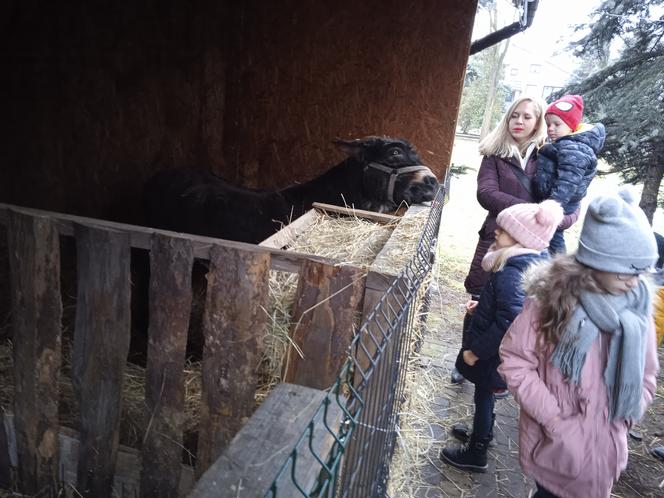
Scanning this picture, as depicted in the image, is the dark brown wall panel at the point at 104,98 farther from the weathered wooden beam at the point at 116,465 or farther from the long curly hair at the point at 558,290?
the long curly hair at the point at 558,290

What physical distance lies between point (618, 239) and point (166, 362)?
228cm

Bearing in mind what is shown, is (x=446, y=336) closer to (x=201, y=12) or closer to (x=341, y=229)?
(x=341, y=229)

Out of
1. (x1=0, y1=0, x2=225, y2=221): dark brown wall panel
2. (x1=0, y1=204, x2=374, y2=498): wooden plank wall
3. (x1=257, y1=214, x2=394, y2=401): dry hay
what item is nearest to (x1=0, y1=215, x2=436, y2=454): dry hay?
(x1=257, y1=214, x2=394, y2=401): dry hay

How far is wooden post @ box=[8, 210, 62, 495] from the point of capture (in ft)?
8.55

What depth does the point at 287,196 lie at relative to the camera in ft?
16.9

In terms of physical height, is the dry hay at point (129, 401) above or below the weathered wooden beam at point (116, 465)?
above

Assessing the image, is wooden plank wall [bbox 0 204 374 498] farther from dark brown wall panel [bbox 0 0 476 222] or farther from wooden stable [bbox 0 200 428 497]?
dark brown wall panel [bbox 0 0 476 222]

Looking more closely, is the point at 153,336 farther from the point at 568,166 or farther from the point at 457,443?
the point at 568,166

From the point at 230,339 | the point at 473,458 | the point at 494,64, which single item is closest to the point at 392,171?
the point at 473,458

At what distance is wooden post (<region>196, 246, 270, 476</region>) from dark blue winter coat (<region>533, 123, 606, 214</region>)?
2622 millimetres

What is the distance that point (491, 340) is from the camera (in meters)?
2.83

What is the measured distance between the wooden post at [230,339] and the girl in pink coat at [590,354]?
1265 mm

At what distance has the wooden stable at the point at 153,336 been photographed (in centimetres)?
238

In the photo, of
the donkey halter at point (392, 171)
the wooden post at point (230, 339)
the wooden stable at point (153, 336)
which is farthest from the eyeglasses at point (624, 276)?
the donkey halter at point (392, 171)
